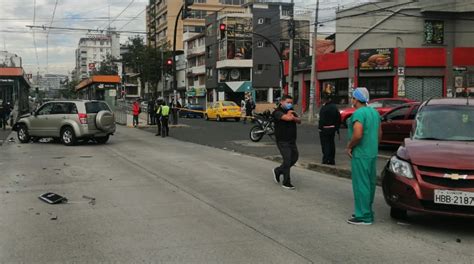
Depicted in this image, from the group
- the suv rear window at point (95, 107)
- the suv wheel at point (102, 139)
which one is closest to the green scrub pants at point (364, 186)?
the suv rear window at point (95, 107)

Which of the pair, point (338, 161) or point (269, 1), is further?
point (269, 1)

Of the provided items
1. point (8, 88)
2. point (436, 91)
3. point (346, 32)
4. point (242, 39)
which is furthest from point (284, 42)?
point (8, 88)

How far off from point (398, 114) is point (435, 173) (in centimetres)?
990

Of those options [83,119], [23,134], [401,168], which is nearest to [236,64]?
[23,134]

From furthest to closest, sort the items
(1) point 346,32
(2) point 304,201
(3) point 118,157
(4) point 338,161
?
(1) point 346,32 < (3) point 118,157 < (4) point 338,161 < (2) point 304,201

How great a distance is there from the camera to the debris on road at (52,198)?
8.38 metres

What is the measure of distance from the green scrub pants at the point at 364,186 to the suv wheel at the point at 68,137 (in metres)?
14.1

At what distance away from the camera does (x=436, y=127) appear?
7.51 meters

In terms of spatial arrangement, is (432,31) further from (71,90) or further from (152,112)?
(71,90)

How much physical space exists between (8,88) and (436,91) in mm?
29808

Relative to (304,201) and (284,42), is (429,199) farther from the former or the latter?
(284,42)

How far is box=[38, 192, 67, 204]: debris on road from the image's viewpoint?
8383 millimetres

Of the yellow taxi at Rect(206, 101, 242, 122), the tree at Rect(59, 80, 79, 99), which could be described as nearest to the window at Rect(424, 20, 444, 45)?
the yellow taxi at Rect(206, 101, 242, 122)

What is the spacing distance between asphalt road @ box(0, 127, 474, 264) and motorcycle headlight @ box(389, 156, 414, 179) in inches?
28.6
